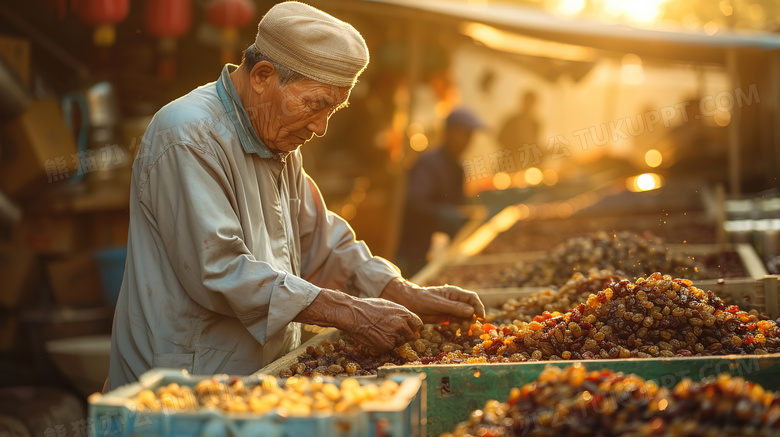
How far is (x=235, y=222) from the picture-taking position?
2242 millimetres

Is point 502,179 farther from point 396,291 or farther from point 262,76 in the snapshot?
point 262,76

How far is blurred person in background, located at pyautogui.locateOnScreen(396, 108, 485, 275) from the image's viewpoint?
7453 millimetres

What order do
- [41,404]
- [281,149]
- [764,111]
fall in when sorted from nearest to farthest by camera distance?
[281,149] → [41,404] → [764,111]

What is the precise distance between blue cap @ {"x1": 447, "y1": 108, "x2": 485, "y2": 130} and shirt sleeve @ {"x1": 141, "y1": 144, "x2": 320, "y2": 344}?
5.80m

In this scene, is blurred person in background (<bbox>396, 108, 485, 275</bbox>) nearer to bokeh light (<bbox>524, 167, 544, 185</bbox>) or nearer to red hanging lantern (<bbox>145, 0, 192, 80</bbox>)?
red hanging lantern (<bbox>145, 0, 192, 80</bbox>)

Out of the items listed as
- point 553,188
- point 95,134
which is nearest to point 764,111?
point 553,188

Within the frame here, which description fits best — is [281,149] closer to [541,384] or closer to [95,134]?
[541,384]

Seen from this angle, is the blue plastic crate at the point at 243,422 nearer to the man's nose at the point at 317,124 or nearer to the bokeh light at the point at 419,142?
the man's nose at the point at 317,124

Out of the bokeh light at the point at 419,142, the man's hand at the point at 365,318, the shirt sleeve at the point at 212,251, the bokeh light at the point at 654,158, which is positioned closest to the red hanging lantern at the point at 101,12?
the shirt sleeve at the point at 212,251

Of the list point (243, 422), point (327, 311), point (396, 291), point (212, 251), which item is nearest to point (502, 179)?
point (396, 291)

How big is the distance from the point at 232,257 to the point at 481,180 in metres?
11.1

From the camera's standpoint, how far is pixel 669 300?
2.44 m

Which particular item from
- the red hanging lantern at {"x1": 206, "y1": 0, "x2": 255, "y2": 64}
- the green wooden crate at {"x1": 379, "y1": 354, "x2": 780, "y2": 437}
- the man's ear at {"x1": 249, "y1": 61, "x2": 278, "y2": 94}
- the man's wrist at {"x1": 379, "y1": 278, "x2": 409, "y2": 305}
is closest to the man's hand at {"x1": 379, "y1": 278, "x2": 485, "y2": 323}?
the man's wrist at {"x1": 379, "y1": 278, "x2": 409, "y2": 305}

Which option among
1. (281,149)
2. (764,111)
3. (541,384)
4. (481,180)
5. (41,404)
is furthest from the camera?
(481,180)
